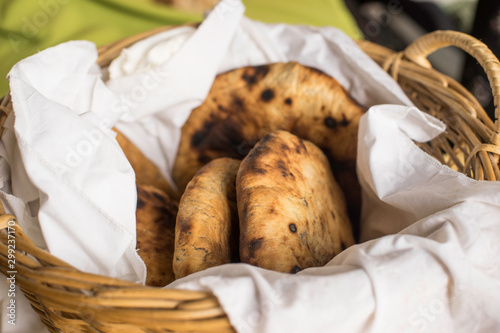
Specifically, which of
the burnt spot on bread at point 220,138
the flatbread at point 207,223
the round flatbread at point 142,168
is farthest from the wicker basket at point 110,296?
the burnt spot on bread at point 220,138

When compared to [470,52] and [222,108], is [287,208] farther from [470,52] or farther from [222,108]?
[470,52]

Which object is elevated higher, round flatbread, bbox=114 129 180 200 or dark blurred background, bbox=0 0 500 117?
dark blurred background, bbox=0 0 500 117

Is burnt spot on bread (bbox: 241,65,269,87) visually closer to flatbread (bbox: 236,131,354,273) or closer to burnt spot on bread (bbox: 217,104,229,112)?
burnt spot on bread (bbox: 217,104,229,112)

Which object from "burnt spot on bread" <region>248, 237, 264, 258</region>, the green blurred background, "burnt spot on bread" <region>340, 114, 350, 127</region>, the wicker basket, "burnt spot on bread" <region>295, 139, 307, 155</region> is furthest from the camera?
the green blurred background

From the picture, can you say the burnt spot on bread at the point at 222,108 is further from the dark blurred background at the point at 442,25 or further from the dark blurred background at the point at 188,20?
the dark blurred background at the point at 442,25

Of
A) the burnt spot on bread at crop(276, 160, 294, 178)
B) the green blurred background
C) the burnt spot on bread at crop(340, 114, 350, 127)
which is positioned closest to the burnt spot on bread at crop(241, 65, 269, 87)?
the burnt spot on bread at crop(340, 114, 350, 127)

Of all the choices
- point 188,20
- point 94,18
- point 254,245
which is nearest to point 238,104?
point 254,245

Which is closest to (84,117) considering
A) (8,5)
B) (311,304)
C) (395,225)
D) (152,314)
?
(152,314)
